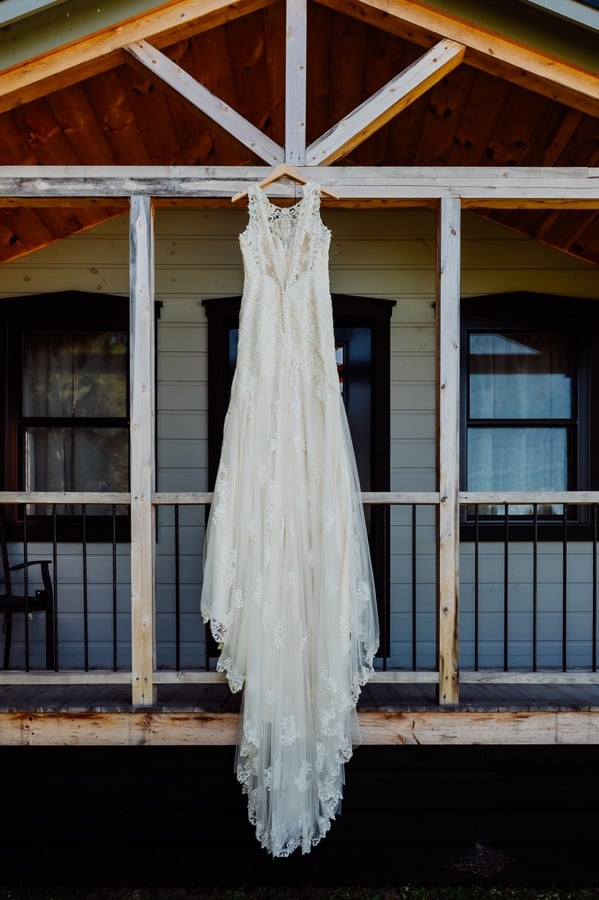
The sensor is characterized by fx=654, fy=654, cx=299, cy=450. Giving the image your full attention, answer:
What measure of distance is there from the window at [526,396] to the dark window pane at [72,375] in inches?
89.0

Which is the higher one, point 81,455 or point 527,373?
point 527,373

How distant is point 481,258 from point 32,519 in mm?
3304

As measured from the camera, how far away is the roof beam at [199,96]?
264cm

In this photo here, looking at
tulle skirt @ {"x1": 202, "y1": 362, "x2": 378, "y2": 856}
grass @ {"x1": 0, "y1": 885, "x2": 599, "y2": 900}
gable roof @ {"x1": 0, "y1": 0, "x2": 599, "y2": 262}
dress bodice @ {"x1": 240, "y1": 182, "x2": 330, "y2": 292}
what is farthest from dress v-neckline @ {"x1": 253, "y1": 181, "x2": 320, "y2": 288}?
grass @ {"x1": 0, "y1": 885, "x2": 599, "y2": 900}

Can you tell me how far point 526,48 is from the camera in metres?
2.66

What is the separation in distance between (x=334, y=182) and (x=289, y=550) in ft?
4.97

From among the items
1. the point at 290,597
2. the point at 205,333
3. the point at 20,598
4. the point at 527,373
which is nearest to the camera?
the point at 290,597

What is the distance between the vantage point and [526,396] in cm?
427

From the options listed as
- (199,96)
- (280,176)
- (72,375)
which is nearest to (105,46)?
(199,96)

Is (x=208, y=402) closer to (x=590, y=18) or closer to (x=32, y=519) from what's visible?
(x=32, y=519)

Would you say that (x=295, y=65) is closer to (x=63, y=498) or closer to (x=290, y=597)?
(x=63, y=498)

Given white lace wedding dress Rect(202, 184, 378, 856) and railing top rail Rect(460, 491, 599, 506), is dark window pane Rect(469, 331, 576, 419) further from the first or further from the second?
white lace wedding dress Rect(202, 184, 378, 856)

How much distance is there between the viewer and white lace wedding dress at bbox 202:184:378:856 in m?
2.44

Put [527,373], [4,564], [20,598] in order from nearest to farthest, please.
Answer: [20,598], [4,564], [527,373]
